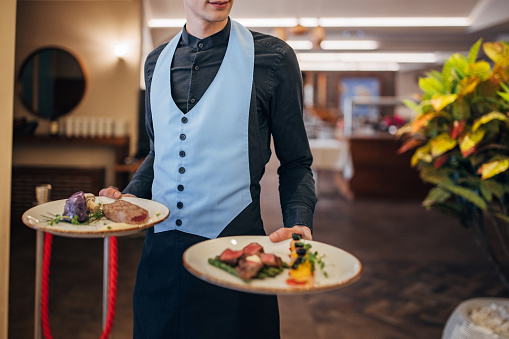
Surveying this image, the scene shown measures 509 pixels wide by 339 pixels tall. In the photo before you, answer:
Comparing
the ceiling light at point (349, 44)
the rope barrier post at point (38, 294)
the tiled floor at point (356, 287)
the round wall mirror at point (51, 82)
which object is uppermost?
the ceiling light at point (349, 44)

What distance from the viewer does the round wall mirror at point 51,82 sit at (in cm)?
527

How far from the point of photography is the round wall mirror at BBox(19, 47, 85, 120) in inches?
207

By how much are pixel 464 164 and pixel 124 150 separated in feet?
14.3

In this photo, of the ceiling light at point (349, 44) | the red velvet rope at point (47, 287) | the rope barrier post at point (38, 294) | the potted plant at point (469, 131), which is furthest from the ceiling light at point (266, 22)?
the red velvet rope at point (47, 287)

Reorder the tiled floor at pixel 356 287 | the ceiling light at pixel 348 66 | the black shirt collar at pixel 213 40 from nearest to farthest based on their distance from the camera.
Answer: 1. the black shirt collar at pixel 213 40
2. the tiled floor at pixel 356 287
3. the ceiling light at pixel 348 66

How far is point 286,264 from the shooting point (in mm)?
839

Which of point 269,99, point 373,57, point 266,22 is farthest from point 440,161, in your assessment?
point 373,57

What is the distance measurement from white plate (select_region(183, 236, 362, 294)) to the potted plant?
1.00 m

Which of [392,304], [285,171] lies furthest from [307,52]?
[285,171]

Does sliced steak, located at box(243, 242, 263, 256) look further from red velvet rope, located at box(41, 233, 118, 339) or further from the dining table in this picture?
the dining table

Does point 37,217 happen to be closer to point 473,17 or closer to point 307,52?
point 473,17

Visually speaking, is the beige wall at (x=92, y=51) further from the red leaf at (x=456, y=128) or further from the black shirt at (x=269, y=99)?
the black shirt at (x=269, y=99)

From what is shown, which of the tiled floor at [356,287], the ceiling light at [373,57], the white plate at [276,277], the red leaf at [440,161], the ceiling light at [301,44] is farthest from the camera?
the ceiling light at [373,57]

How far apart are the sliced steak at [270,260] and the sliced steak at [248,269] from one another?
0.07 feet
